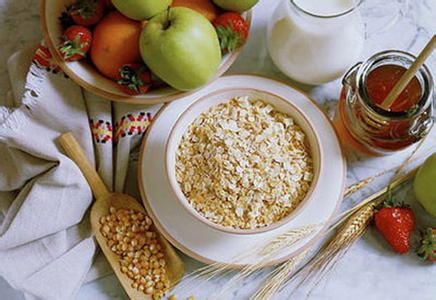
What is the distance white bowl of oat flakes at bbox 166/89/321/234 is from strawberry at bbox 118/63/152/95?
82mm

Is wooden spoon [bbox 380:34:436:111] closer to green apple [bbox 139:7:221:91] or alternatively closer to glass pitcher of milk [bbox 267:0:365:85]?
glass pitcher of milk [bbox 267:0:365:85]

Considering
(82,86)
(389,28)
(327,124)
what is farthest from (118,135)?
(389,28)

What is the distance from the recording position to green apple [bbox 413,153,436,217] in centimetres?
112

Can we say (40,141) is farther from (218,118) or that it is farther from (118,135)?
(218,118)

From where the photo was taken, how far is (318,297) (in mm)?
1161

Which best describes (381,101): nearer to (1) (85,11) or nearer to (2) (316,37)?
(2) (316,37)

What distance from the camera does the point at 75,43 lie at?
3.60 feet

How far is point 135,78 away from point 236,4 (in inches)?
8.1

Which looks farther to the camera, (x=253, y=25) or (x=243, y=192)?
(x=253, y=25)

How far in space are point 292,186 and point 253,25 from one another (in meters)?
0.34

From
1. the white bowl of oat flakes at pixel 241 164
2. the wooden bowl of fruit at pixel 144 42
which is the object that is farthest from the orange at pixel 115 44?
the white bowl of oat flakes at pixel 241 164

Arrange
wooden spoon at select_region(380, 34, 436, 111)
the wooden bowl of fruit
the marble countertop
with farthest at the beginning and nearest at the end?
the marble countertop, the wooden bowl of fruit, wooden spoon at select_region(380, 34, 436, 111)

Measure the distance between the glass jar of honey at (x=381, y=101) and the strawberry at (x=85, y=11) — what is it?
43 centimetres

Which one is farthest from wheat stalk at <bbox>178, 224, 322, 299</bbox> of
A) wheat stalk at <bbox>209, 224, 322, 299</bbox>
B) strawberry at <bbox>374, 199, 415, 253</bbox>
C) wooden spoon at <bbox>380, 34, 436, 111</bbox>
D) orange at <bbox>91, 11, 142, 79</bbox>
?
orange at <bbox>91, 11, 142, 79</bbox>
